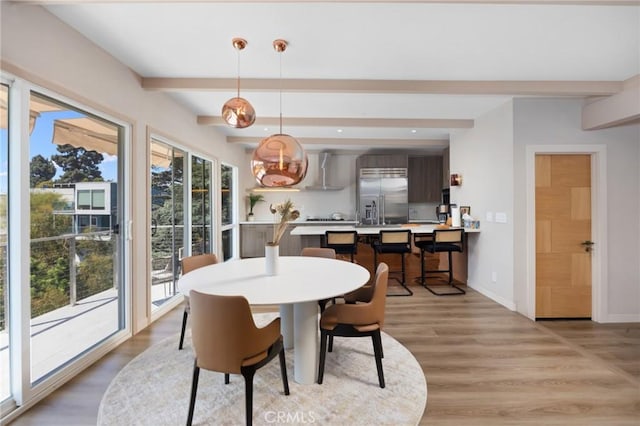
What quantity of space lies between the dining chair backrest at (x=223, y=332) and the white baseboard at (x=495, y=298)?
3440 millimetres

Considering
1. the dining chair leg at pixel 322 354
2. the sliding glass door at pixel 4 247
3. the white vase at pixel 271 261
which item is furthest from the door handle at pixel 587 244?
the sliding glass door at pixel 4 247

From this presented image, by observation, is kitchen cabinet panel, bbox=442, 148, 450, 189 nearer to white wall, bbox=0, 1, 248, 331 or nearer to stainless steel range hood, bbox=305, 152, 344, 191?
stainless steel range hood, bbox=305, 152, 344, 191

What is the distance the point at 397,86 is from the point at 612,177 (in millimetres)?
2837

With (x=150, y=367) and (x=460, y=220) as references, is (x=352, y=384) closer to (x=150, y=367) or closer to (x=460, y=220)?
(x=150, y=367)

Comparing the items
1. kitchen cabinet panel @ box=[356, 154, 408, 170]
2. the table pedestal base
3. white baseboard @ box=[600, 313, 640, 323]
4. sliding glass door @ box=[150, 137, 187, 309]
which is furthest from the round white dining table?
kitchen cabinet panel @ box=[356, 154, 408, 170]

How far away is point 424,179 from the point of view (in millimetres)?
7160

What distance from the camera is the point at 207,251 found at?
5293 mm

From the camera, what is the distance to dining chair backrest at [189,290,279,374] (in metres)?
1.58

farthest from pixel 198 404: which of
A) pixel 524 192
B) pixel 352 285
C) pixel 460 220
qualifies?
pixel 460 220

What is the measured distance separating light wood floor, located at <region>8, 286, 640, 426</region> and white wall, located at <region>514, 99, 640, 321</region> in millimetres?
441

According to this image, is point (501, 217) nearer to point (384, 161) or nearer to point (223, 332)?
point (384, 161)

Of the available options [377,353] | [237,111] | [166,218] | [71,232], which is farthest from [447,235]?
[71,232]

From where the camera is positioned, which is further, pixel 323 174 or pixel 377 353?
pixel 323 174

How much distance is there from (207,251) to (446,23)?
4.76m
